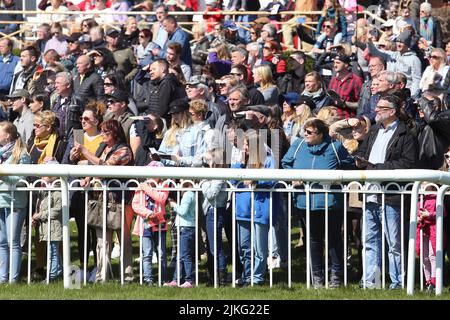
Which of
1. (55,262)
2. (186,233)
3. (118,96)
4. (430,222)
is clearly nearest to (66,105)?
(118,96)

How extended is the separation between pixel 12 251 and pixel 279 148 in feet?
9.84

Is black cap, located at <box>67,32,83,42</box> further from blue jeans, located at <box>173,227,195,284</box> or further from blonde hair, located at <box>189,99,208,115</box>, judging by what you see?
blue jeans, located at <box>173,227,195,284</box>

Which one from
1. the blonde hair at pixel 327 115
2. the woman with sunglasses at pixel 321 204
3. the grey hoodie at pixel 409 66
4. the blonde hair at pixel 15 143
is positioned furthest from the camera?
the grey hoodie at pixel 409 66

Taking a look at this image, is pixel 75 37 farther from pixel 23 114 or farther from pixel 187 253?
pixel 187 253

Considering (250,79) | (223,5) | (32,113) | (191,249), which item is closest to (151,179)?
(191,249)

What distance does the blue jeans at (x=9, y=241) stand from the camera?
1211cm

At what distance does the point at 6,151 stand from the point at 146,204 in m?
1.93

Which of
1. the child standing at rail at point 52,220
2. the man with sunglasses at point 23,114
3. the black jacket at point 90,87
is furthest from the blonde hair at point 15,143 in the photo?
the black jacket at point 90,87

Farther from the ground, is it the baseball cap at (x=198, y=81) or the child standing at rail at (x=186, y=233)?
the baseball cap at (x=198, y=81)

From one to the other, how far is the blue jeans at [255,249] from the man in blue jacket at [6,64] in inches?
337

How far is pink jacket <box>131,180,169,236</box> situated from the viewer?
11.8 m

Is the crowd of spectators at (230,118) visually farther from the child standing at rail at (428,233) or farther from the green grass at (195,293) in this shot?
the green grass at (195,293)

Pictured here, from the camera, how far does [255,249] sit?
12133mm
